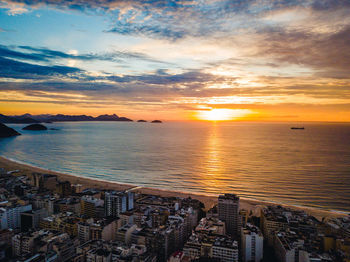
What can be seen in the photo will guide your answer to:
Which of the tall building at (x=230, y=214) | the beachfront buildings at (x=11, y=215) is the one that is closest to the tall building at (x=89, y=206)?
the beachfront buildings at (x=11, y=215)

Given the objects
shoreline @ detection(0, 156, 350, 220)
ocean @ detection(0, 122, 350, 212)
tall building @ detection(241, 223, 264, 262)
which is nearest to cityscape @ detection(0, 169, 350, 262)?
tall building @ detection(241, 223, 264, 262)

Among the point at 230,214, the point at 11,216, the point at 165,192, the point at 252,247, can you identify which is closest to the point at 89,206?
the point at 11,216

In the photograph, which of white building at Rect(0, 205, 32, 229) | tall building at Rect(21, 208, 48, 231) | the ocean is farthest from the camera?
the ocean

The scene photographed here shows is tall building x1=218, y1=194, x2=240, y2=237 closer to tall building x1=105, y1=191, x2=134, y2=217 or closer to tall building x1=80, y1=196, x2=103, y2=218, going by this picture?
tall building x1=105, y1=191, x2=134, y2=217

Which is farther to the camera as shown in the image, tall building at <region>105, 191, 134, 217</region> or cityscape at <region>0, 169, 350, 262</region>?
tall building at <region>105, 191, 134, 217</region>

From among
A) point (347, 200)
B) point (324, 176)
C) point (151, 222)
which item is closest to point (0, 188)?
point (151, 222)

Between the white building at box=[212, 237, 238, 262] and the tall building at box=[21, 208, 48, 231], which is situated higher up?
the white building at box=[212, 237, 238, 262]

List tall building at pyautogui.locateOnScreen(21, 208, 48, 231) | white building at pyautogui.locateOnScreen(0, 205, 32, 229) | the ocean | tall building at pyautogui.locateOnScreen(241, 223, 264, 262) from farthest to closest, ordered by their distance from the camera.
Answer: the ocean → tall building at pyautogui.locateOnScreen(21, 208, 48, 231) → white building at pyautogui.locateOnScreen(0, 205, 32, 229) → tall building at pyautogui.locateOnScreen(241, 223, 264, 262)
